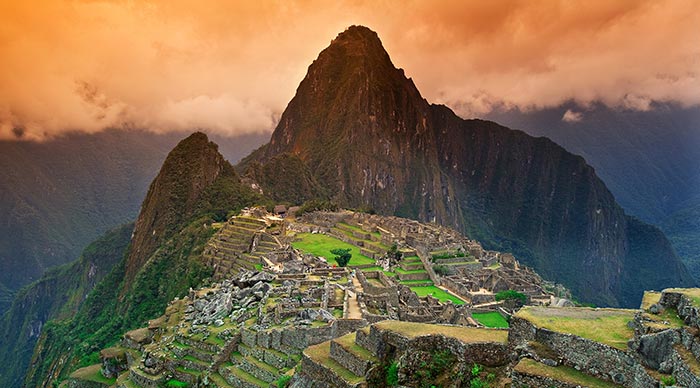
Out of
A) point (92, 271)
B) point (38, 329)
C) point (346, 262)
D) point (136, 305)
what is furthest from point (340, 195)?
point (346, 262)

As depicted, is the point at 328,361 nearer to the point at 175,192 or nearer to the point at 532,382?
the point at 532,382

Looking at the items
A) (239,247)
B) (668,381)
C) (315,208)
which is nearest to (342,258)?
(239,247)

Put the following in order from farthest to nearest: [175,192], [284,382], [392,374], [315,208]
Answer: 1. [175,192]
2. [315,208]
3. [284,382]
4. [392,374]

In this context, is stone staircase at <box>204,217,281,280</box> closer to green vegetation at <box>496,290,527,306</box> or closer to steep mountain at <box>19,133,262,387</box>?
steep mountain at <box>19,133,262,387</box>

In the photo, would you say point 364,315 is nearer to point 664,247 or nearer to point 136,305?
point 136,305

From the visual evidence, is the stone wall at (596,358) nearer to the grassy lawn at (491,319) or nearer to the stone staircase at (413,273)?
the grassy lawn at (491,319)
